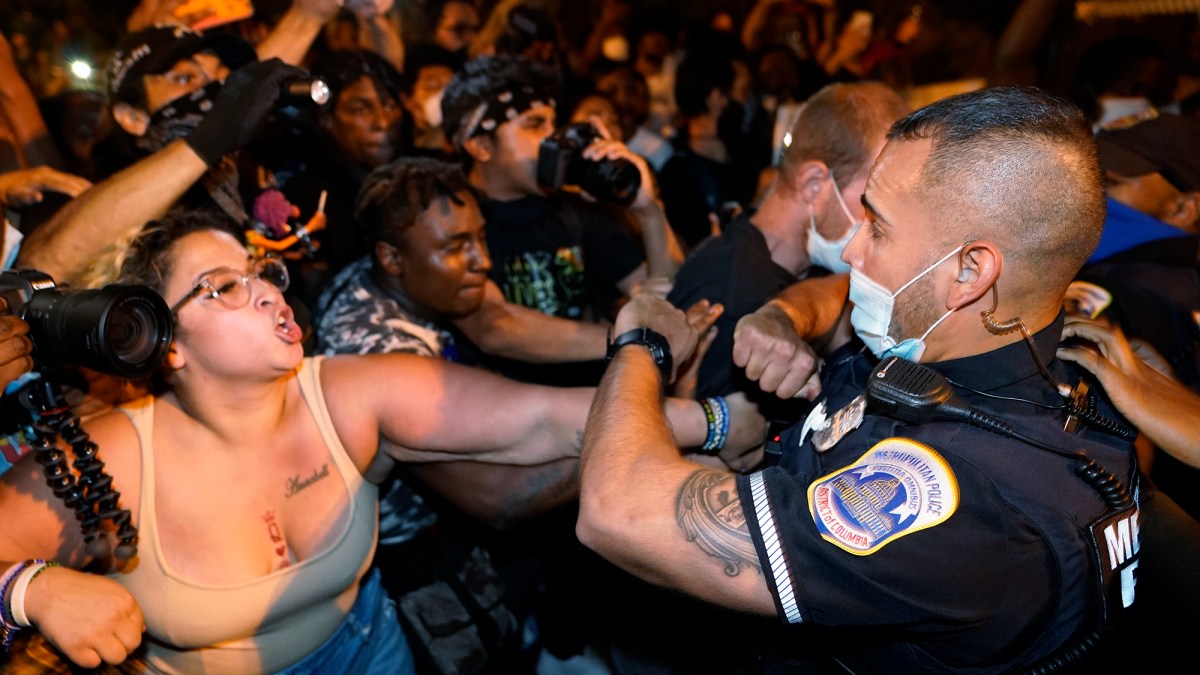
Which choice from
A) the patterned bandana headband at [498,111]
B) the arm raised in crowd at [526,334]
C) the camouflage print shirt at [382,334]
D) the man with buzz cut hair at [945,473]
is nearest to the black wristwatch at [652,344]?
the man with buzz cut hair at [945,473]

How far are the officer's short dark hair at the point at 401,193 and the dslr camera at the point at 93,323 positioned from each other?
49.9 inches

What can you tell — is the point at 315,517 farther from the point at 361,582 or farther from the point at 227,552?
the point at 361,582

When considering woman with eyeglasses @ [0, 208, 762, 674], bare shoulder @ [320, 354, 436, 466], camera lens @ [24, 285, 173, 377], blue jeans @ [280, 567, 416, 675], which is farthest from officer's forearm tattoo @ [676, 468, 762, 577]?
blue jeans @ [280, 567, 416, 675]

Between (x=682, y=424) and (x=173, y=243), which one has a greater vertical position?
(x=173, y=243)

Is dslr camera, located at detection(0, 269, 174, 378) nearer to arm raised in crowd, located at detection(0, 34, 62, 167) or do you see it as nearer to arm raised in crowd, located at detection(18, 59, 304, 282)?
arm raised in crowd, located at detection(18, 59, 304, 282)

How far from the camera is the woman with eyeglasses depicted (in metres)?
2.02

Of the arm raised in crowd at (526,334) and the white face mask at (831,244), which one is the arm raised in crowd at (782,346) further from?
the arm raised in crowd at (526,334)

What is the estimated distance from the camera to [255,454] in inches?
87.5

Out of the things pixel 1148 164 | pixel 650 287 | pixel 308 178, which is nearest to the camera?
pixel 650 287

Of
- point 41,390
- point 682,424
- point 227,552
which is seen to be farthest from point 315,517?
point 682,424

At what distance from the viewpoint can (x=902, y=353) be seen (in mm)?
1642

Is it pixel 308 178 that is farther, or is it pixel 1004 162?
pixel 308 178

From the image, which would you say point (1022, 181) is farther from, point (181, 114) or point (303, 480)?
point (181, 114)

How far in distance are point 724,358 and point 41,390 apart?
6.12 feet
